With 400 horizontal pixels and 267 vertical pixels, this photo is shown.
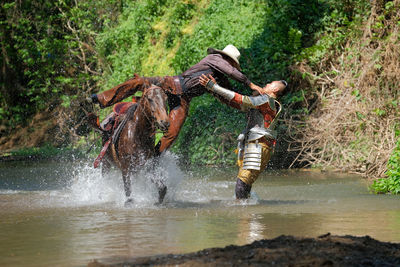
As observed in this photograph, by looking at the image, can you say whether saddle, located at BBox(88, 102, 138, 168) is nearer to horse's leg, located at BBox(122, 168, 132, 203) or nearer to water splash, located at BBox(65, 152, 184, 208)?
horse's leg, located at BBox(122, 168, 132, 203)

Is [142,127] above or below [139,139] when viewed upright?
above

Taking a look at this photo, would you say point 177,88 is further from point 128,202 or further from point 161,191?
point 128,202

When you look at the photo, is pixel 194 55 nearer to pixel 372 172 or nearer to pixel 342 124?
pixel 342 124

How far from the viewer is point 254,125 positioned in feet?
30.2

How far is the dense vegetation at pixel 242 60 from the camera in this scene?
43.5 feet

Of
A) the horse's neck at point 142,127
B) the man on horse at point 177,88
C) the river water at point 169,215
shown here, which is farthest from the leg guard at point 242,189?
the horse's neck at point 142,127

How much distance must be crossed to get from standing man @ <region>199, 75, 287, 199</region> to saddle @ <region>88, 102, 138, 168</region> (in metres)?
1.17

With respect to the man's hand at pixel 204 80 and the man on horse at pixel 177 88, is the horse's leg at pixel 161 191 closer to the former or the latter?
the man on horse at pixel 177 88

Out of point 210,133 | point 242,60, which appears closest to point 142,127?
point 210,133

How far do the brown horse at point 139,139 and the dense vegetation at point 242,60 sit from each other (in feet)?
6.37

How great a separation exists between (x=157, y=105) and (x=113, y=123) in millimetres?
1690

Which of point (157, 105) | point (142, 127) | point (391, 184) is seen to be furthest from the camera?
point (391, 184)

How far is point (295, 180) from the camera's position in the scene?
12.6 metres

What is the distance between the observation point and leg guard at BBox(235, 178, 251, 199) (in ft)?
30.1
